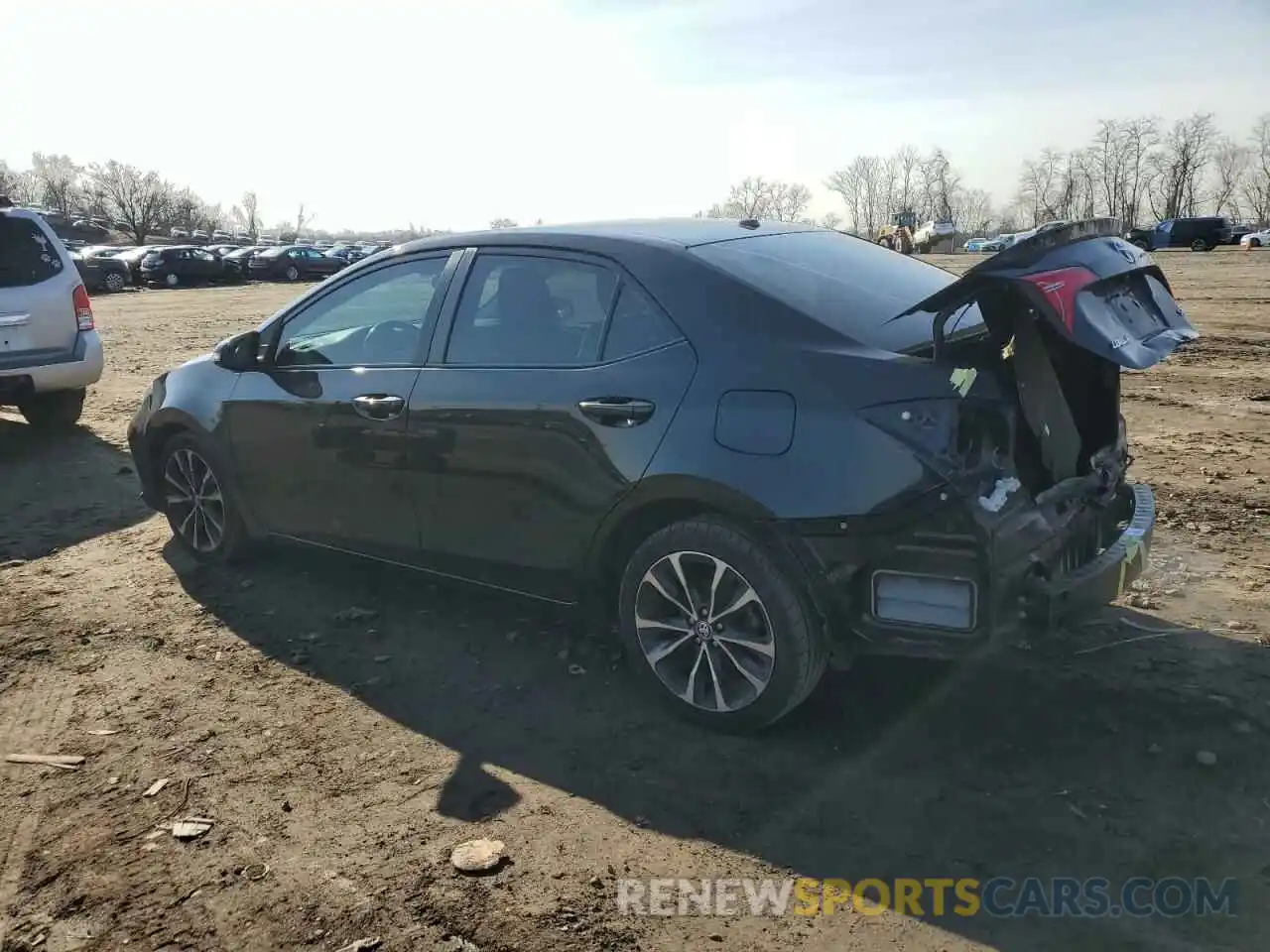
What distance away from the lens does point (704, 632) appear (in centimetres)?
354

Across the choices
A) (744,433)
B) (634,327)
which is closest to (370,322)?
(634,327)

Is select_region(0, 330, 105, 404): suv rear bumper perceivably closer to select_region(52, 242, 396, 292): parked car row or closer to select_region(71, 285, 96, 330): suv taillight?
select_region(71, 285, 96, 330): suv taillight

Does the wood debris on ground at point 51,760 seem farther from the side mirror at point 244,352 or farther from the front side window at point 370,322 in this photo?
the side mirror at point 244,352

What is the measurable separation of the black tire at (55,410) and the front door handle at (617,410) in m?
7.23

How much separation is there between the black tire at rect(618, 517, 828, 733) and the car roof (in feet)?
3.71

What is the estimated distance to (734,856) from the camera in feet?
9.61

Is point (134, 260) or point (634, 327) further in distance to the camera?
point (134, 260)

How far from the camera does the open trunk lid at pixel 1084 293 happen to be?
308 cm

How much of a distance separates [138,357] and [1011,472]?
14.0m

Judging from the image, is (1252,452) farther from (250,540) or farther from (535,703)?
(250,540)

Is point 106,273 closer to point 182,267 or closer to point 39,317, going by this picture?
point 182,267

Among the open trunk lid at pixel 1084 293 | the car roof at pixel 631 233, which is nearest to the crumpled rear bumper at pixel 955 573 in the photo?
the open trunk lid at pixel 1084 293

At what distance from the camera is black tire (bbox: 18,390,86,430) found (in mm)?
9117

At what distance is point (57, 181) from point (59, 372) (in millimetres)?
129626
